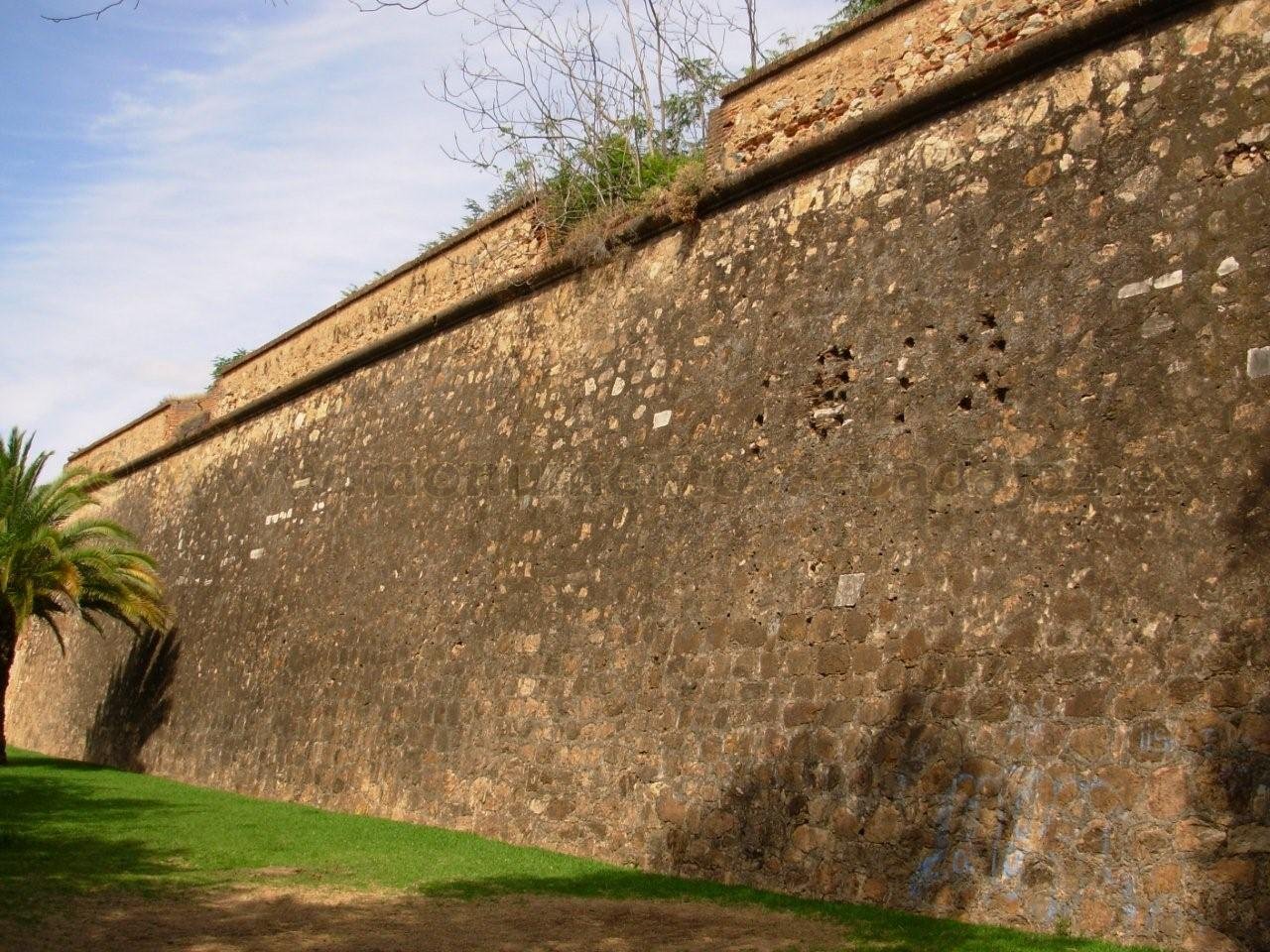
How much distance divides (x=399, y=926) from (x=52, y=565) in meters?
10.5

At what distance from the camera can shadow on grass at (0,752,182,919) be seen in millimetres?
6109

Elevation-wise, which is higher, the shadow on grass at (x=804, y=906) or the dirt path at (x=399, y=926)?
the shadow on grass at (x=804, y=906)

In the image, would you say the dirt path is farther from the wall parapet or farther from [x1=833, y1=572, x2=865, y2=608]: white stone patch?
the wall parapet

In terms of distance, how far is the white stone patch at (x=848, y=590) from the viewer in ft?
21.8

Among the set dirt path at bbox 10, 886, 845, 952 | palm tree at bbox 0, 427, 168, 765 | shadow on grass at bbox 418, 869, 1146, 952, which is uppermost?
palm tree at bbox 0, 427, 168, 765

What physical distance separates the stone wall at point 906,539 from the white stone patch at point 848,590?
0.5 inches

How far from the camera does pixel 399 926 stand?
5.61 metres

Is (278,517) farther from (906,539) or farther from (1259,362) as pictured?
(1259,362)

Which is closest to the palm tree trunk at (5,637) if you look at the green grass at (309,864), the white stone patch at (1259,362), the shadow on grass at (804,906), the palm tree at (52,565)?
the palm tree at (52,565)

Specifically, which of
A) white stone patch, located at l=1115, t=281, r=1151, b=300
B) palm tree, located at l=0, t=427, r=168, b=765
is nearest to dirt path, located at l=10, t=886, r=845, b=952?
white stone patch, located at l=1115, t=281, r=1151, b=300

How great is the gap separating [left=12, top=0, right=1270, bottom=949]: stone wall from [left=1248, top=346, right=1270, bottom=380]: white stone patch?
34 mm

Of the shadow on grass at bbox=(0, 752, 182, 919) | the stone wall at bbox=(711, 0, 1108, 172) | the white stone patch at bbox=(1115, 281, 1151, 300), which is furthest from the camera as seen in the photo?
the stone wall at bbox=(711, 0, 1108, 172)

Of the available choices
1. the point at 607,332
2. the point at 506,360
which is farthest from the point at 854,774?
the point at 506,360

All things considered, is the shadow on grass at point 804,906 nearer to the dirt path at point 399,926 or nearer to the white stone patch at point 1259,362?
the dirt path at point 399,926
